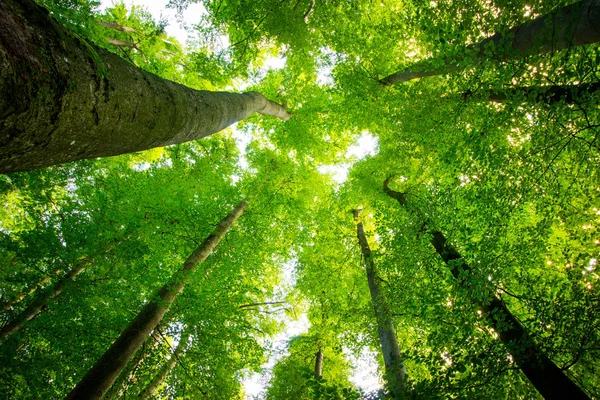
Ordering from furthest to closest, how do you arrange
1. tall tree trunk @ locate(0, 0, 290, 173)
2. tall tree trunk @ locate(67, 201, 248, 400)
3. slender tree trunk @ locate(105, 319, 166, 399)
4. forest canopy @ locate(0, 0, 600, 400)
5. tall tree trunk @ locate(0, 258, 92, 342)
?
tall tree trunk @ locate(0, 258, 92, 342) < slender tree trunk @ locate(105, 319, 166, 399) < tall tree trunk @ locate(67, 201, 248, 400) < forest canopy @ locate(0, 0, 600, 400) < tall tree trunk @ locate(0, 0, 290, 173)

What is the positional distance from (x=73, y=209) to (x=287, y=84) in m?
8.38

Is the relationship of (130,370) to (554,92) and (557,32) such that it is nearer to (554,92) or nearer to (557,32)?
(554,92)

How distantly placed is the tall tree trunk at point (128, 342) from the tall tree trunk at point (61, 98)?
3.89 meters

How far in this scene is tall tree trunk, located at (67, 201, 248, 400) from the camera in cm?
394

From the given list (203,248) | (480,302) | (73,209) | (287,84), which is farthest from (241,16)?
(480,302)

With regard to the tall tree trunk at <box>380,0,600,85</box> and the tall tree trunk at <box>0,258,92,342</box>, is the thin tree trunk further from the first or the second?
the tall tree trunk at <box>0,258,92,342</box>

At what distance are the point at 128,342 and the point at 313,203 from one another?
9.80 meters

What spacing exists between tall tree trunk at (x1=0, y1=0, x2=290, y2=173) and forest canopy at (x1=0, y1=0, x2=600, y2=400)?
0.5 inches

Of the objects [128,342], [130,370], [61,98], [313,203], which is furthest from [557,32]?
[313,203]

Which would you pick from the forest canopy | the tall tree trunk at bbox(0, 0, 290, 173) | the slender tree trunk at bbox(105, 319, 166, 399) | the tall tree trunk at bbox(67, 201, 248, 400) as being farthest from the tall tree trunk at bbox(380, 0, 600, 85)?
the slender tree trunk at bbox(105, 319, 166, 399)

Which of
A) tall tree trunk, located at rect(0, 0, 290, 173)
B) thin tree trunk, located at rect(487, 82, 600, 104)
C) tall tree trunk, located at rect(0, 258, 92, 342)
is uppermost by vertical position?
thin tree trunk, located at rect(487, 82, 600, 104)

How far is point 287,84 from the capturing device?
1102 cm

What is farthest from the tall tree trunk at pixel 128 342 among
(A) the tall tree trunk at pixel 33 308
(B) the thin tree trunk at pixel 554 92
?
(B) the thin tree trunk at pixel 554 92

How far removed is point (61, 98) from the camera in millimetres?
1369
